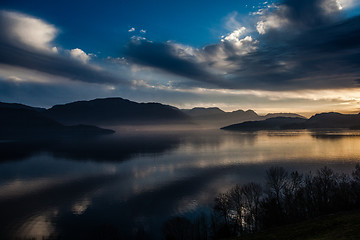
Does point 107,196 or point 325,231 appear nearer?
point 325,231

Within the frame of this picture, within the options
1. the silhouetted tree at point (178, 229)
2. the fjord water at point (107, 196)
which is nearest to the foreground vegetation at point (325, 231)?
the silhouetted tree at point (178, 229)

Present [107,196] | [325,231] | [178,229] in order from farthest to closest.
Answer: [107,196]
[178,229]
[325,231]

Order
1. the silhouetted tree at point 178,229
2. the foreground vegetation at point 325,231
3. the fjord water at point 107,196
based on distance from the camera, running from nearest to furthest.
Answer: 1. the foreground vegetation at point 325,231
2. the silhouetted tree at point 178,229
3. the fjord water at point 107,196

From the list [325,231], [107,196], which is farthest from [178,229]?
[107,196]

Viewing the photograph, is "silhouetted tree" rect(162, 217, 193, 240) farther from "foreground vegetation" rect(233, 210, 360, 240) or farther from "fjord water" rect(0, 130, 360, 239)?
"foreground vegetation" rect(233, 210, 360, 240)

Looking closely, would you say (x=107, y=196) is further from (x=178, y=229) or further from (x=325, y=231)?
(x=325, y=231)

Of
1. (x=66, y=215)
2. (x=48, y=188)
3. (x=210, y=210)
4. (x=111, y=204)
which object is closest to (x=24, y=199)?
(x=48, y=188)

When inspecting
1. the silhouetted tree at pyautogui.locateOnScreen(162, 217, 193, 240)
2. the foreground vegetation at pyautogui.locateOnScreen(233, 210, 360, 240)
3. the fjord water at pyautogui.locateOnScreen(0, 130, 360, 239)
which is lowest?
the fjord water at pyautogui.locateOnScreen(0, 130, 360, 239)

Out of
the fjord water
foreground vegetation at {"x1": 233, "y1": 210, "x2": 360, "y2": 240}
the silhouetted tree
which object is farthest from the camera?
the fjord water

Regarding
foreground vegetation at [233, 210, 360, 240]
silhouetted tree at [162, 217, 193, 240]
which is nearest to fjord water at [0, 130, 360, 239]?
silhouetted tree at [162, 217, 193, 240]

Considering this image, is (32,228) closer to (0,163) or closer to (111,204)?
(111,204)

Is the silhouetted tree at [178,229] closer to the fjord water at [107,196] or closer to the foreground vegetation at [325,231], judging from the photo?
the fjord water at [107,196]

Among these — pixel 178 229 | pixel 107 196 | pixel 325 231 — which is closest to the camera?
pixel 325 231

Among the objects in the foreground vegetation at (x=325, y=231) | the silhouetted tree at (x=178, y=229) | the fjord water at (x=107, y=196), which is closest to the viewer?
the foreground vegetation at (x=325, y=231)
